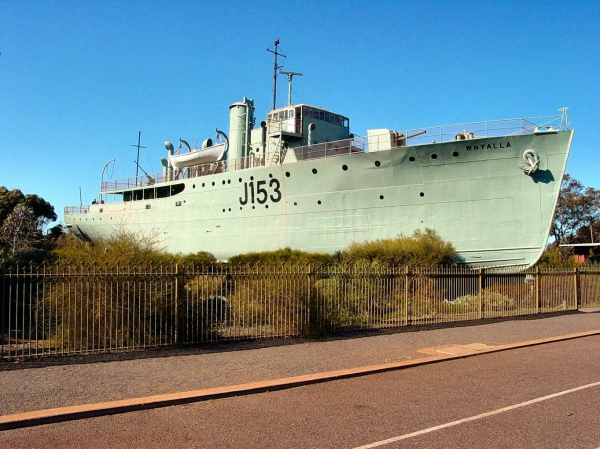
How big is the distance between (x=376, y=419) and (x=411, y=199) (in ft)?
65.5

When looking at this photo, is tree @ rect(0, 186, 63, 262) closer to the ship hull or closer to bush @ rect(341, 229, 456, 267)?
the ship hull

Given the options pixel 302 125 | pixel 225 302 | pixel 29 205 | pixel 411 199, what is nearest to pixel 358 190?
pixel 411 199

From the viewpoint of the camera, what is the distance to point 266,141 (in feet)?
111

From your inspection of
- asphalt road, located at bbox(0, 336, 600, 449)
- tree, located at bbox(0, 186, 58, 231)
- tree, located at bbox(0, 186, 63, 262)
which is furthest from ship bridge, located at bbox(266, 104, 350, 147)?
tree, located at bbox(0, 186, 58, 231)

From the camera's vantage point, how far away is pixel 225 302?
12.7 m

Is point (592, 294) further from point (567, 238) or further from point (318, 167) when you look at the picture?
point (567, 238)

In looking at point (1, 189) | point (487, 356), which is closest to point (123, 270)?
point (487, 356)

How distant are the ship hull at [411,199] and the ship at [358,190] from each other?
0.05 m

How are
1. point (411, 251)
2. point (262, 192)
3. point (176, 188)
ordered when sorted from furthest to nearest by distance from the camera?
point (176, 188) → point (262, 192) → point (411, 251)

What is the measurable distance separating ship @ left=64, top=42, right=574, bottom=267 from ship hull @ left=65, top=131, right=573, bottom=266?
0.05m

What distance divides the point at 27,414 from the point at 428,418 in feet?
15.3

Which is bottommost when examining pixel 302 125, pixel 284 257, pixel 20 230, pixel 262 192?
pixel 284 257

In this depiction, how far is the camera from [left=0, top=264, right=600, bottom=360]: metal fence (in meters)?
9.95

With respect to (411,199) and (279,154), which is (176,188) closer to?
(279,154)
